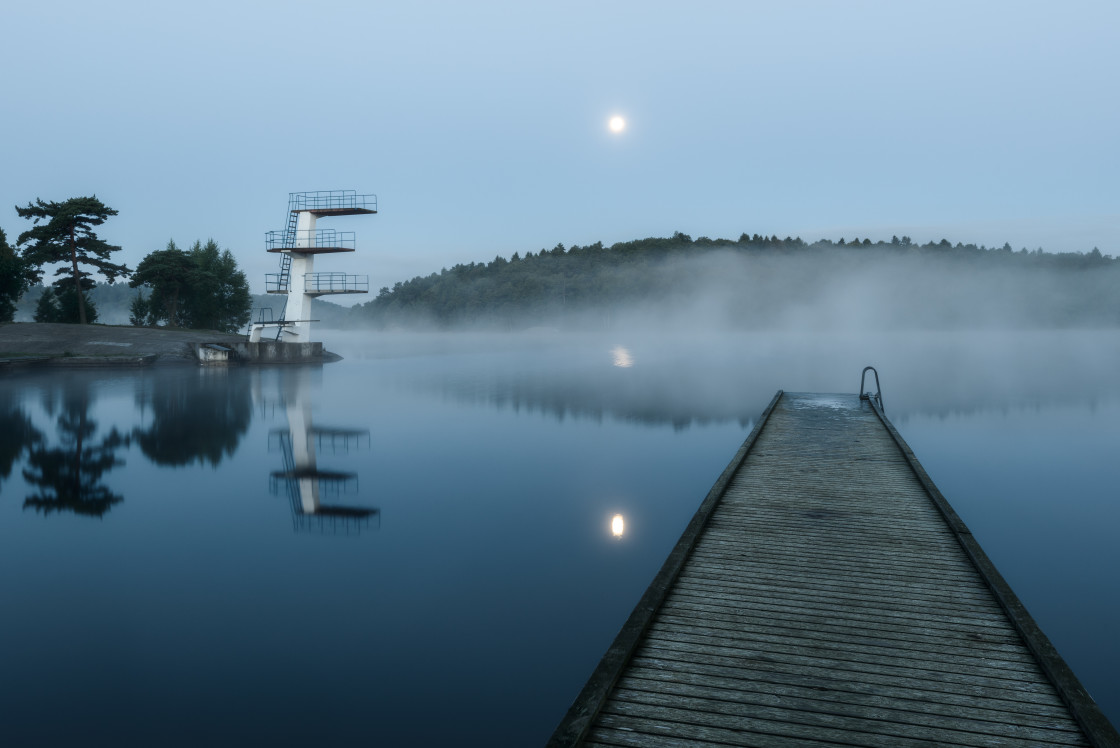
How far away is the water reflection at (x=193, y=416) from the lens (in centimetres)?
2136

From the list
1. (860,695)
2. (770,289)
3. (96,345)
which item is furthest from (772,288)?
(860,695)

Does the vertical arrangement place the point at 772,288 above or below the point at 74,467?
above

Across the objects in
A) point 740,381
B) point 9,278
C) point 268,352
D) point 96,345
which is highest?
point 9,278

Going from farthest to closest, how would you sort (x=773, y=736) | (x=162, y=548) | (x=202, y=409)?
(x=202, y=409) → (x=162, y=548) → (x=773, y=736)

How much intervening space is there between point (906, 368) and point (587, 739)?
52.9 m

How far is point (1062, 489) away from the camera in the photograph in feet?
55.2

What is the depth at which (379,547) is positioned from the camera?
1222 cm

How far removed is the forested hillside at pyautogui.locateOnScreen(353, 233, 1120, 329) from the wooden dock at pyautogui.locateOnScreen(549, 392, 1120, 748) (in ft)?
473

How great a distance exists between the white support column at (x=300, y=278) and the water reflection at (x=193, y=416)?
7.13 m

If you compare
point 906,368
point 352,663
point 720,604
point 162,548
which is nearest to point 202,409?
point 162,548

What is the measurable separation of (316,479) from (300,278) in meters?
32.1

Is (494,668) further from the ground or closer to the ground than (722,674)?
closer to the ground

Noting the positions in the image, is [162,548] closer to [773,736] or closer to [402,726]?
[402,726]

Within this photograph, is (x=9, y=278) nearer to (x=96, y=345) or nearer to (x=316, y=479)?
(x=96, y=345)
